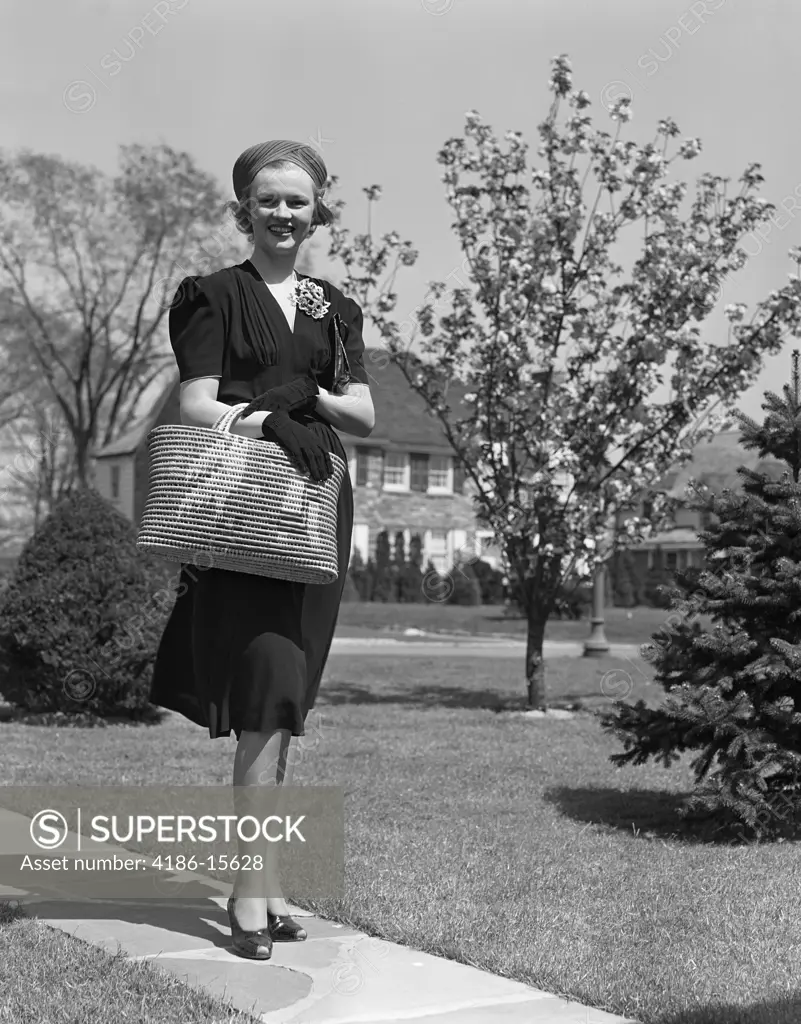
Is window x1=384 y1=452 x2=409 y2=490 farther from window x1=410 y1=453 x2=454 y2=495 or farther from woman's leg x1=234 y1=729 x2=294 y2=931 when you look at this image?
woman's leg x1=234 y1=729 x2=294 y2=931

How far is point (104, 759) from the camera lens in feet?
28.6

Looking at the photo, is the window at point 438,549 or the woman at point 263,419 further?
the window at point 438,549

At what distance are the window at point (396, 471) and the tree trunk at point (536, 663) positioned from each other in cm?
3281

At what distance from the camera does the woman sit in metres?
3.96

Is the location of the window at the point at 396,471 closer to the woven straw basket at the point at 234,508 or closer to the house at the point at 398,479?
the house at the point at 398,479

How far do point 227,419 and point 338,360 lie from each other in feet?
1.69

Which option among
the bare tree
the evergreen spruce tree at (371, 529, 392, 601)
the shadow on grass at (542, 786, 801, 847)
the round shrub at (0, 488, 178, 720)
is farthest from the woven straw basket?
the evergreen spruce tree at (371, 529, 392, 601)

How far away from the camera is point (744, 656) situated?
611 centimetres

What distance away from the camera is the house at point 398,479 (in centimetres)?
4478

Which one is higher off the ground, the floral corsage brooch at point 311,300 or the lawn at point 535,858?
the floral corsage brooch at point 311,300

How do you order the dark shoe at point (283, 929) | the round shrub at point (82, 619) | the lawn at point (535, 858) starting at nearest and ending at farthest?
the lawn at point (535, 858)
the dark shoe at point (283, 929)
the round shrub at point (82, 619)

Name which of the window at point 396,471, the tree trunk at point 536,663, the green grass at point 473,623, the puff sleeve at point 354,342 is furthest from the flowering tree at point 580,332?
the window at point 396,471

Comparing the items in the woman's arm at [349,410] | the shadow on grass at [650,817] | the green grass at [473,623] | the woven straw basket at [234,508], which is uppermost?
the woman's arm at [349,410]

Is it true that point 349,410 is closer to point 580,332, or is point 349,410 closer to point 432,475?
point 580,332
